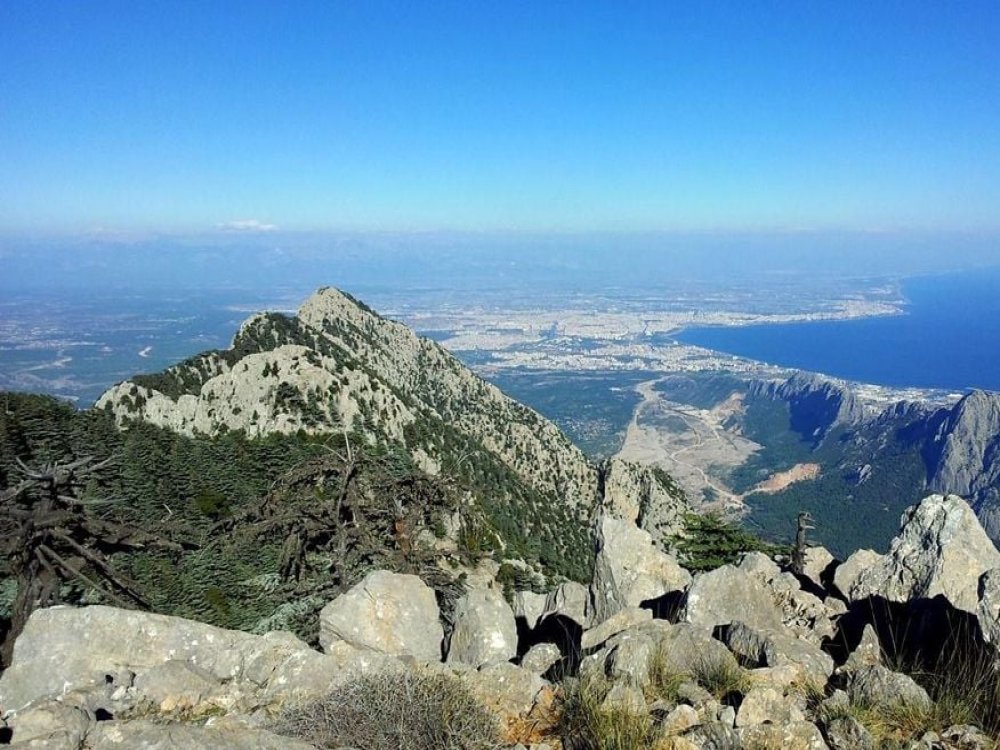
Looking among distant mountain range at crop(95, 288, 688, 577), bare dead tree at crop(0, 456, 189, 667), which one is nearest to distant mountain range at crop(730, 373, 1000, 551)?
distant mountain range at crop(95, 288, 688, 577)

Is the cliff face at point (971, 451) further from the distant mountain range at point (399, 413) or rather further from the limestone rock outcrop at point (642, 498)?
the distant mountain range at point (399, 413)

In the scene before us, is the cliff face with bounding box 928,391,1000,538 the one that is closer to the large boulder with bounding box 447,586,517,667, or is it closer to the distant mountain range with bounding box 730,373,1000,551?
the distant mountain range with bounding box 730,373,1000,551

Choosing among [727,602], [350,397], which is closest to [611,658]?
[727,602]

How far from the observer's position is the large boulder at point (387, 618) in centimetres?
902

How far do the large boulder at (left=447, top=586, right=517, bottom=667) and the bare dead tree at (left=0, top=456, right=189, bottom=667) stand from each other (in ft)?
14.4

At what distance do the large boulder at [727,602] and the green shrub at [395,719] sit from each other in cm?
391

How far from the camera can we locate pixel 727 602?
8.88 metres

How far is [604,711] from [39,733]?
5.24 m

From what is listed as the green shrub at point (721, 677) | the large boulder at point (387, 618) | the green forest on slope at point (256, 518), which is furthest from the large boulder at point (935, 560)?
the green forest on slope at point (256, 518)

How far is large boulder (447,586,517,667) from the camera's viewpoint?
9055mm

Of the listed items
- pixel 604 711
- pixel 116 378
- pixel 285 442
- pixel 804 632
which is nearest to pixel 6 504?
pixel 604 711

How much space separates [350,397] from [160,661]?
114 ft

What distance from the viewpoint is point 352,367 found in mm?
48688

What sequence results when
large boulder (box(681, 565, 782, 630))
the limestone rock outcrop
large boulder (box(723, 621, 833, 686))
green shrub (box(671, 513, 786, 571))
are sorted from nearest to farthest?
1. large boulder (box(723, 621, 833, 686))
2. large boulder (box(681, 565, 782, 630))
3. green shrub (box(671, 513, 786, 571))
4. the limestone rock outcrop
